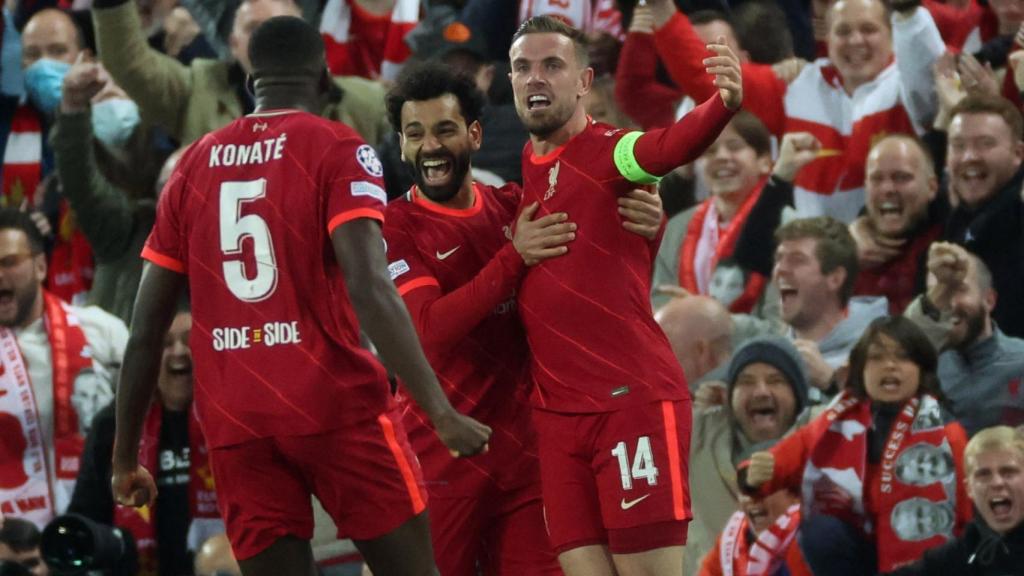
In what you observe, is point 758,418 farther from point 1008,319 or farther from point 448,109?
point 448,109

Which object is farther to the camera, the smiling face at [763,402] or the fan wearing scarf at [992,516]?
the smiling face at [763,402]

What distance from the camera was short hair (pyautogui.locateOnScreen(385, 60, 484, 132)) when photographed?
19.5ft

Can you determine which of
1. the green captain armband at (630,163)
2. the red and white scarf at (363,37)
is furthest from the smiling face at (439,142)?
the red and white scarf at (363,37)

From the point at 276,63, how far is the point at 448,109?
3.09 ft

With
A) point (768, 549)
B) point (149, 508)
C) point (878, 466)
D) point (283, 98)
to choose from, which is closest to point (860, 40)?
point (878, 466)

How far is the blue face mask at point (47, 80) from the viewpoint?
10.1m

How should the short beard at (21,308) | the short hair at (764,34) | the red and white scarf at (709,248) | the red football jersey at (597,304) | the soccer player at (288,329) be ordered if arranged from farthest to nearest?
the short hair at (764,34) → the short beard at (21,308) → the red and white scarf at (709,248) → the red football jersey at (597,304) → the soccer player at (288,329)

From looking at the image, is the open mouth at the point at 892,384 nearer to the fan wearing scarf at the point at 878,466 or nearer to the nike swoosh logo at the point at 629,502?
the fan wearing scarf at the point at 878,466

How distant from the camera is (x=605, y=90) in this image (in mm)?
9555

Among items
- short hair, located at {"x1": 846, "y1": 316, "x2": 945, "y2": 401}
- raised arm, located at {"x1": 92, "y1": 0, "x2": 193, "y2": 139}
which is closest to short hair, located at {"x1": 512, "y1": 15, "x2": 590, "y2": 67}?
short hair, located at {"x1": 846, "y1": 316, "x2": 945, "y2": 401}

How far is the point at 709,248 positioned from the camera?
874 centimetres

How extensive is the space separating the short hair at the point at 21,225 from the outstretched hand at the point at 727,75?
14.6ft

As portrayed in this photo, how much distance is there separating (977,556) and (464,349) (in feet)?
6.74

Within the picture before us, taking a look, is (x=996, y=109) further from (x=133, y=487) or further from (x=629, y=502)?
(x=133, y=487)
